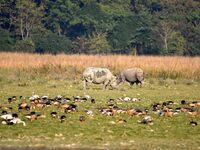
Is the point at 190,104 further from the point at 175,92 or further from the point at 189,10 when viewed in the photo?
the point at 189,10

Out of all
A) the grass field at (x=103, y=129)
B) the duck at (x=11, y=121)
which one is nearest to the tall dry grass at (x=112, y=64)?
the grass field at (x=103, y=129)

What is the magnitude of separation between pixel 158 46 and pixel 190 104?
136 ft

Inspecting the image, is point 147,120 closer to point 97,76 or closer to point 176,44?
point 97,76

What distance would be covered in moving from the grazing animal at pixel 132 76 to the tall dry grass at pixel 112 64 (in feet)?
12.7

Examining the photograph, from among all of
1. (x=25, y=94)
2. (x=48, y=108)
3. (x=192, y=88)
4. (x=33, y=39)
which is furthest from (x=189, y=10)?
(x=48, y=108)

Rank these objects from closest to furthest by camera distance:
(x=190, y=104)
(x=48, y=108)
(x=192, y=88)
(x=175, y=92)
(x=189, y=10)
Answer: (x=48, y=108) < (x=190, y=104) < (x=175, y=92) < (x=192, y=88) < (x=189, y=10)

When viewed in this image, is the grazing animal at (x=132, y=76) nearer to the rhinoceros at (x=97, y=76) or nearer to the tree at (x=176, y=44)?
the rhinoceros at (x=97, y=76)

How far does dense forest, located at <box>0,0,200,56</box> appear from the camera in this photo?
59.2 metres

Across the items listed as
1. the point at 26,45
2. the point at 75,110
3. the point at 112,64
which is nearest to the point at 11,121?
the point at 75,110

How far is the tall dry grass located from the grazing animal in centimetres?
388

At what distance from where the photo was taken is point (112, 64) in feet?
112

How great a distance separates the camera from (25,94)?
22.0 metres

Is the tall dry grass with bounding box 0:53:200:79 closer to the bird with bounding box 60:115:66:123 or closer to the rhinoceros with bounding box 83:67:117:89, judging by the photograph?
the rhinoceros with bounding box 83:67:117:89

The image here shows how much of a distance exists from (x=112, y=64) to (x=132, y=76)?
236 inches
